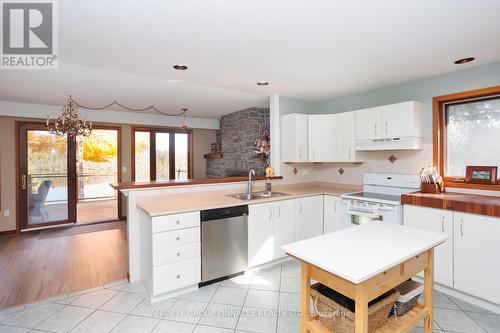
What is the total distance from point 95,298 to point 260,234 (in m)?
1.78

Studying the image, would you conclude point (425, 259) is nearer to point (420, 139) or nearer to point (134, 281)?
point (420, 139)

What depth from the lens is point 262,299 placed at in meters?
2.40

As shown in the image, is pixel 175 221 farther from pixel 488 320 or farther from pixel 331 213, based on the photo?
pixel 488 320

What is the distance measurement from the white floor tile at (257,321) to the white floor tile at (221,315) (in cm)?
6

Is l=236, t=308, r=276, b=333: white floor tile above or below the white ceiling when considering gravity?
below

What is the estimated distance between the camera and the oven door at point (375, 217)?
2.73 m

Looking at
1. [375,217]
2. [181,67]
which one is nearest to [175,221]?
[181,67]

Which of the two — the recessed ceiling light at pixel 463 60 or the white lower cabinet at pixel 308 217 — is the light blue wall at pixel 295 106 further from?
the recessed ceiling light at pixel 463 60

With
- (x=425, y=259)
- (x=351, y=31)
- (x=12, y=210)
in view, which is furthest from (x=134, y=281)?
(x=12, y=210)

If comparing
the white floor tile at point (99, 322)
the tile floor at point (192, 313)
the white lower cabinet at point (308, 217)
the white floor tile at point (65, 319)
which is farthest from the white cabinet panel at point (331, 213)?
the white floor tile at point (65, 319)

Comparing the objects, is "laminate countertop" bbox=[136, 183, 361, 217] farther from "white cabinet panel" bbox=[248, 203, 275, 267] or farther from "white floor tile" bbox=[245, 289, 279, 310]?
"white floor tile" bbox=[245, 289, 279, 310]

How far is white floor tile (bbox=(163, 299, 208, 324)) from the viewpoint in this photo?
212 centimetres

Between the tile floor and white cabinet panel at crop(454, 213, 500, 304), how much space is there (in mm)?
189

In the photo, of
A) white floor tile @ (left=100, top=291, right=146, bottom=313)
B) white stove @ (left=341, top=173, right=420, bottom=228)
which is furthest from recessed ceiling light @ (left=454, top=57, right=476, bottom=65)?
white floor tile @ (left=100, top=291, right=146, bottom=313)
